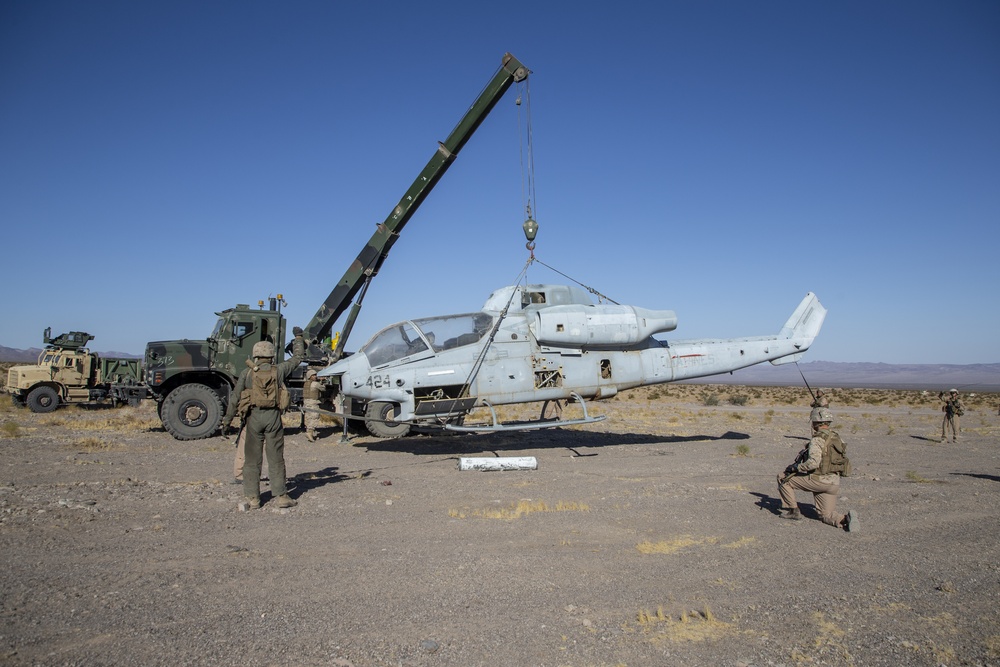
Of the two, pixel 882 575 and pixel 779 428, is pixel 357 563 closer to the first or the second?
pixel 882 575

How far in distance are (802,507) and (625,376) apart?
194 inches

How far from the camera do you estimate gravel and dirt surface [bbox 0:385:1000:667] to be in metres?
3.77

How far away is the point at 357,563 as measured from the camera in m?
5.27

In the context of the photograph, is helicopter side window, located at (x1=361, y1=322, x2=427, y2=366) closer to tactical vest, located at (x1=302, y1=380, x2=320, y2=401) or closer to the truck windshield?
tactical vest, located at (x1=302, y1=380, x2=320, y2=401)

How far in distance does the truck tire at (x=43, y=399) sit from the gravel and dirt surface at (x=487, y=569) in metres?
13.3

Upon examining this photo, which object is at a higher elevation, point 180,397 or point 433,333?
point 433,333

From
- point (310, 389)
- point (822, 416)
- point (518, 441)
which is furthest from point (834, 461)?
point (310, 389)

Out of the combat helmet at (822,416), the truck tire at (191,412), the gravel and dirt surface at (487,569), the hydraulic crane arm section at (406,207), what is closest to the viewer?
the gravel and dirt surface at (487,569)

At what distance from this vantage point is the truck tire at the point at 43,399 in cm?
2055

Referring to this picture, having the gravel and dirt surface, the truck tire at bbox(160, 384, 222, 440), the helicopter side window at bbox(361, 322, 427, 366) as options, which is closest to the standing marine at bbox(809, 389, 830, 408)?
the gravel and dirt surface

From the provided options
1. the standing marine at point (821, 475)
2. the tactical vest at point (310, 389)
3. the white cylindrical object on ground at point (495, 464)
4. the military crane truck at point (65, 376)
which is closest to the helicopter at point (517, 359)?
the white cylindrical object on ground at point (495, 464)

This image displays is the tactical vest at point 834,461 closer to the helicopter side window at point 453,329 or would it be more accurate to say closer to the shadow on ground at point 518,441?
the shadow on ground at point 518,441

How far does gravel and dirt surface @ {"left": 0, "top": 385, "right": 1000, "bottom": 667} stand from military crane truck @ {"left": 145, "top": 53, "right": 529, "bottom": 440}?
3764 millimetres

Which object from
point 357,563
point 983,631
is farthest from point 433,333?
point 983,631
